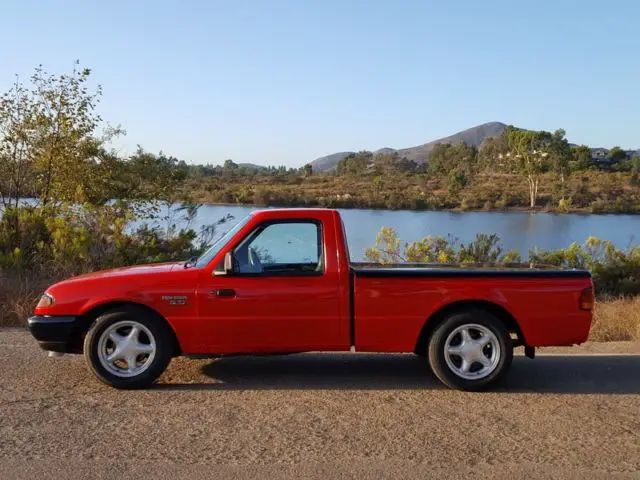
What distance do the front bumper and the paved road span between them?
0.40m

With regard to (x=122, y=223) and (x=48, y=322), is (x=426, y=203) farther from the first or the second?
(x=48, y=322)

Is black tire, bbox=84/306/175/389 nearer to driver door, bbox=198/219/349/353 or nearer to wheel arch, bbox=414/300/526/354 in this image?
driver door, bbox=198/219/349/353

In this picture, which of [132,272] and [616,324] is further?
[616,324]

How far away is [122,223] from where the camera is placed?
13.9 m

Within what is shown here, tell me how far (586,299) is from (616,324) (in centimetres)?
390

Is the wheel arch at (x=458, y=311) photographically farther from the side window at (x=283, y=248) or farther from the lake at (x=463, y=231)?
the lake at (x=463, y=231)

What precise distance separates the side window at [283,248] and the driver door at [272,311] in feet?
0.35

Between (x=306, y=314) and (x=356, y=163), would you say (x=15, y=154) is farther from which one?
(x=356, y=163)

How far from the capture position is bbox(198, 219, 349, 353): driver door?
5953 millimetres

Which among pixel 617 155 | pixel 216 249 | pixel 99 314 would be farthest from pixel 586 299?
pixel 617 155

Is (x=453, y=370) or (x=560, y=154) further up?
(x=560, y=154)

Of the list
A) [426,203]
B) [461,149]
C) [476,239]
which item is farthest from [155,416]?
[461,149]

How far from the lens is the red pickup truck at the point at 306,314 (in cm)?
596

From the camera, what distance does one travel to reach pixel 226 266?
598 centimetres
